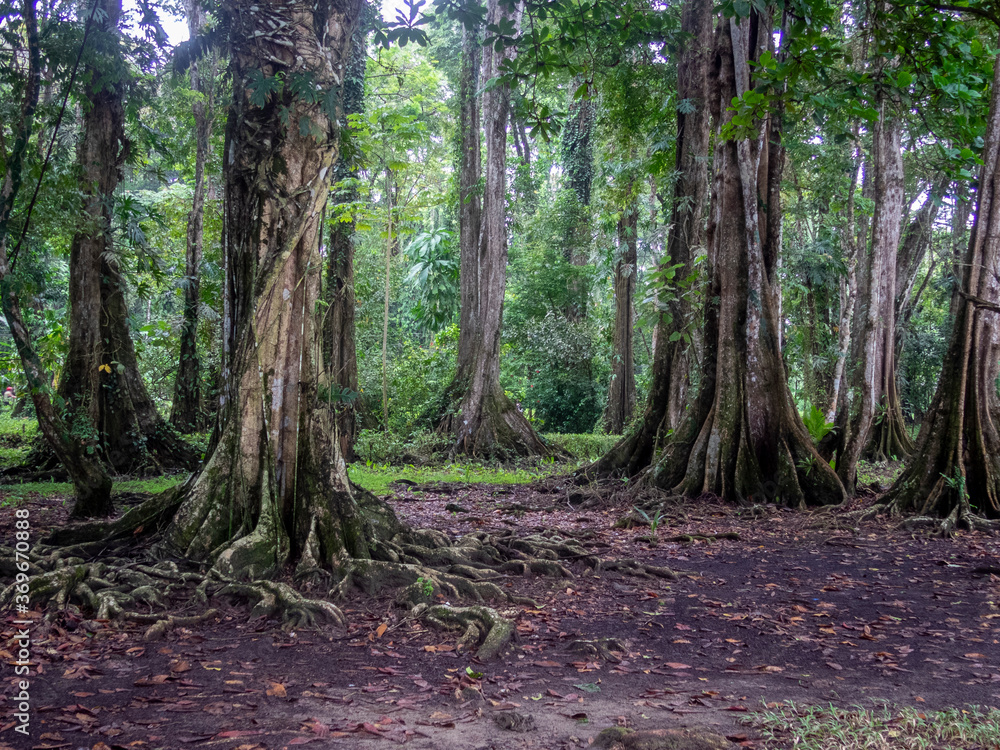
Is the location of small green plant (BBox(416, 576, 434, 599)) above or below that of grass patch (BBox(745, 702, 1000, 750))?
below

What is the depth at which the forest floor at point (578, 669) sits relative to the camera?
2902 mm

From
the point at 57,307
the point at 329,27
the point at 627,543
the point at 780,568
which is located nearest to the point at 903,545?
the point at 780,568

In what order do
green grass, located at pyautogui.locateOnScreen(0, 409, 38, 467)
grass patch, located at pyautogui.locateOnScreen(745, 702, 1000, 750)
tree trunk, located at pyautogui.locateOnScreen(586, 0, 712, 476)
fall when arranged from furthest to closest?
1. green grass, located at pyautogui.locateOnScreen(0, 409, 38, 467)
2. tree trunk, located at pyautogui.locateOnScreen(586, 0, 712, 476)
3. grass patch, located at pyautogui.locateOnScreen(745, 702, 1000, 750)

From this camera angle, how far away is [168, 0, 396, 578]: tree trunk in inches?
207

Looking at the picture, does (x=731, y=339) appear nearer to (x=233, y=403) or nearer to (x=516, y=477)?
(x=516, y=477)

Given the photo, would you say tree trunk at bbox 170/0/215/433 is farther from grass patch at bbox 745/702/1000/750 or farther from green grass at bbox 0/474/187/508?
grass patch at bbox 745/702/1000/750

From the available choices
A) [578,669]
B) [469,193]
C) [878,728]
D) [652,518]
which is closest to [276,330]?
[578,669]

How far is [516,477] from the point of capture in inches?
484

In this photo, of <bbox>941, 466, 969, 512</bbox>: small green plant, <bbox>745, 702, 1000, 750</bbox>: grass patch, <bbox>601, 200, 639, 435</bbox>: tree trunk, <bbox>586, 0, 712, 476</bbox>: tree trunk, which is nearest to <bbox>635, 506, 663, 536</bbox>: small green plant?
<bbox>586, 0, 712, 476</bbox>: tree trunk

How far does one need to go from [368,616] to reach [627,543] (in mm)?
3431

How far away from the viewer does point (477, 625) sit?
4312 millimetres

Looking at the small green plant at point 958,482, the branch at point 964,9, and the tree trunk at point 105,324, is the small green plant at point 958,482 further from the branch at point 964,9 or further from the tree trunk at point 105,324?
the tree trunk at point 105,324

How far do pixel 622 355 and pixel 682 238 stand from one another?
727cm

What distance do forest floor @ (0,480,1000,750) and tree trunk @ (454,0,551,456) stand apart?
26.3 ft
